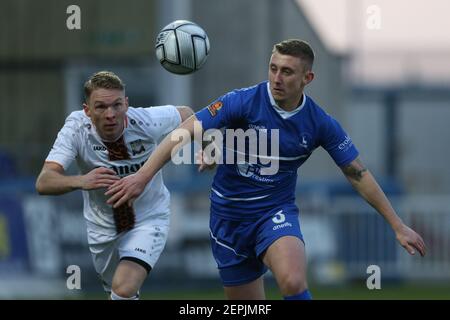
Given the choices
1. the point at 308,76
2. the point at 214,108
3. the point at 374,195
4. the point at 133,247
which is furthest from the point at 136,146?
the point at 374,195

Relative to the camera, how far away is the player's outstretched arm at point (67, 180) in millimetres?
8836

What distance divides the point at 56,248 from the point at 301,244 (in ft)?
28.1

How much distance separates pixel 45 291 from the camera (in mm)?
16609

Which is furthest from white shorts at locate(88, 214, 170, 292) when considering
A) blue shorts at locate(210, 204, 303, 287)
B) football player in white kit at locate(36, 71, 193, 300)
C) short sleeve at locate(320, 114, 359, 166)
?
short sleeve at locate(320, 114, 359, 166)

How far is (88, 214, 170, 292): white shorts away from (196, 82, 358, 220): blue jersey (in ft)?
2.29

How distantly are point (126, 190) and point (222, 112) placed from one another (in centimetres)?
108

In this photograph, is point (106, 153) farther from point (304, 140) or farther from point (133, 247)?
point (304, 140)

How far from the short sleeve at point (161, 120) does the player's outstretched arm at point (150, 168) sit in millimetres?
869

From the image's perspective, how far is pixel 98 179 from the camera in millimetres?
8836

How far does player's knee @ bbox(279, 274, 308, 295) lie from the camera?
8.76 metres

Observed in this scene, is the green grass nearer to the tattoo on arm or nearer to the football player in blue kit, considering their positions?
the football player in blue kit

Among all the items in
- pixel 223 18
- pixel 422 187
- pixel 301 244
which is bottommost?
pixel 422 187

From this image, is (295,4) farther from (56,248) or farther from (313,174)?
(56,248)
